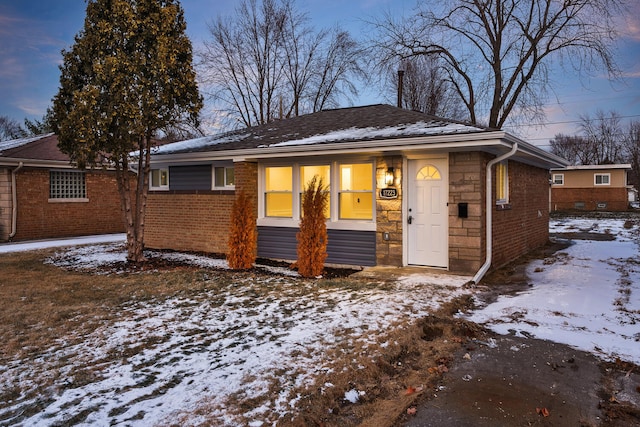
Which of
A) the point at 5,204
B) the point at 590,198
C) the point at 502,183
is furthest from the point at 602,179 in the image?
the point at 5,204

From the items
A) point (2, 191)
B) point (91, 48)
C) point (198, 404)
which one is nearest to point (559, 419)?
point (198, 404)

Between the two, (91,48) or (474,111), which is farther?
(474,111)

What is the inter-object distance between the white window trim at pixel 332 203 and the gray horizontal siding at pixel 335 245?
0.39 ft

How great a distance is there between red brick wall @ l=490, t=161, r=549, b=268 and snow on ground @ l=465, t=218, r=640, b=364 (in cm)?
74

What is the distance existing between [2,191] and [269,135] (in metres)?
10.2

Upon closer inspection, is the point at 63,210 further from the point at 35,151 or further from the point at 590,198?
the point at 590,198

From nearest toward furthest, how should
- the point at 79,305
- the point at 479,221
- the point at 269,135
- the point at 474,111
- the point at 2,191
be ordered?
1. the point at 79,305
2. the point at 479,221
3. the point at 269,135
4. the point at 2,191
5. the point at 474,111

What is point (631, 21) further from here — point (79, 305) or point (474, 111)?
point (79, 305)

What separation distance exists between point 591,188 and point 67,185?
3499 cm

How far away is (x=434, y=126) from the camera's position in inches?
316

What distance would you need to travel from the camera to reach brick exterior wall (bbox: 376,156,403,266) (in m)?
8.36

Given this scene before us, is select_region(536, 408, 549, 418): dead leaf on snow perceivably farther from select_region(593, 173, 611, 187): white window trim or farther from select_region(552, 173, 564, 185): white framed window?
select_region(593, 173, 611, 187): white window trim

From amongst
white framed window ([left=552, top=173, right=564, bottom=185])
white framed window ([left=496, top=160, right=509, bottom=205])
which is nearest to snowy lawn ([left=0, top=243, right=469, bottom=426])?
white framed window ([left=496, top=160, right=509, bottom=205])

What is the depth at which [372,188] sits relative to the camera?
877 cm
